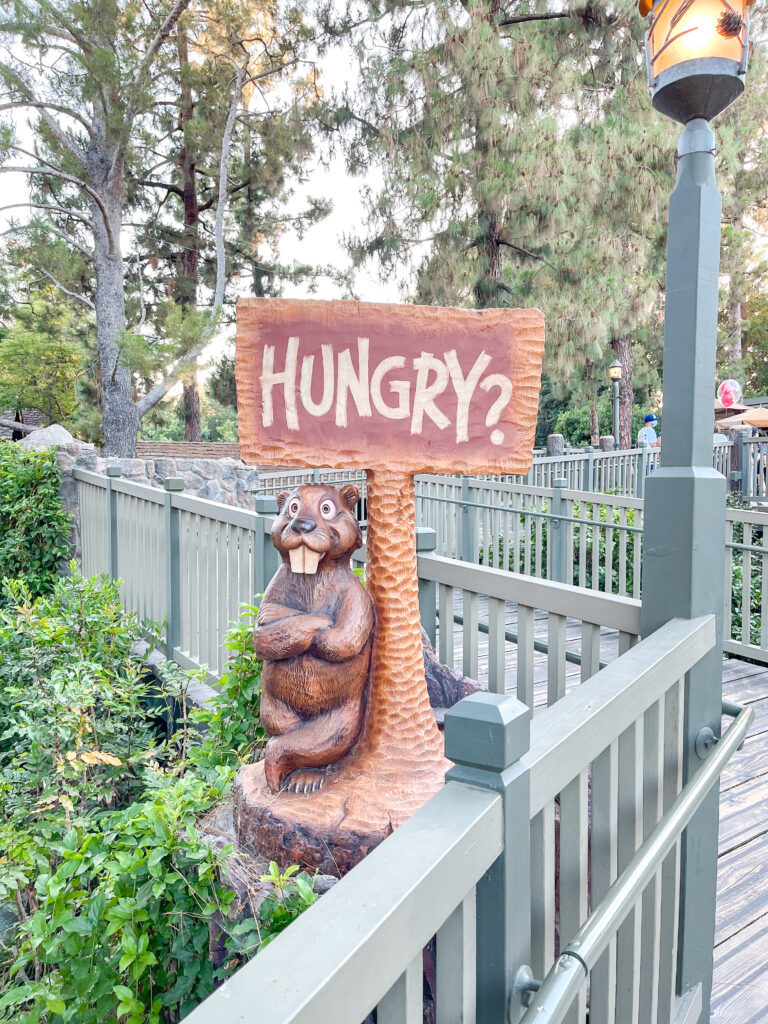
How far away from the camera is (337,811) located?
169 cm

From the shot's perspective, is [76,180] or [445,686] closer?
[445,686]

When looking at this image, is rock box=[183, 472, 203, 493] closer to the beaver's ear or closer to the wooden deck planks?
the wooden deck planks

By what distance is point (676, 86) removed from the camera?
163 centimetres

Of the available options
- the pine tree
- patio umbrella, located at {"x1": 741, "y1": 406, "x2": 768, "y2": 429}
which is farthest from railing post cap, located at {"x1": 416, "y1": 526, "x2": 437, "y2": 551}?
patio umbrella, located at {"x1": 741, "y1": 406, "x2": 768, "y2": 429}

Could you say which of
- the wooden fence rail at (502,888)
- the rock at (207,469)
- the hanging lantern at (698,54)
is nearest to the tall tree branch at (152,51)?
the rock at (207,469)

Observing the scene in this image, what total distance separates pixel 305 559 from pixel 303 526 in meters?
0.09

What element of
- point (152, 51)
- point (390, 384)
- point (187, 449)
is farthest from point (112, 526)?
point (187, 449)

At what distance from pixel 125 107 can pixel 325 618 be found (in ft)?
29.0

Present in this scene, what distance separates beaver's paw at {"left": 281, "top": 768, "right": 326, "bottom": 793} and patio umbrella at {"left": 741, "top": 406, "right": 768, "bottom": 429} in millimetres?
13997

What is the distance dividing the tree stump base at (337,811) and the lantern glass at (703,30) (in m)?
1.79

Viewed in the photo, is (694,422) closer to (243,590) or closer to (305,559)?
(305,559)

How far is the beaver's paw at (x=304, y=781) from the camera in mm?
1768

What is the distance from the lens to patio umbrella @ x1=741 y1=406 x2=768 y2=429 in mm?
13747

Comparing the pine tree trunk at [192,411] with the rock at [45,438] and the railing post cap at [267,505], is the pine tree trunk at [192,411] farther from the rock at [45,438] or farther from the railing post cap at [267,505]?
the railing post cap at [267,505]
